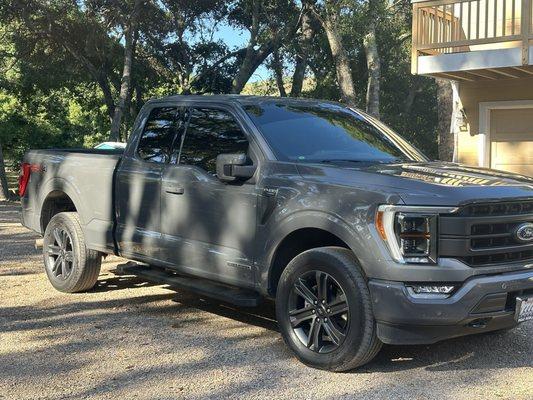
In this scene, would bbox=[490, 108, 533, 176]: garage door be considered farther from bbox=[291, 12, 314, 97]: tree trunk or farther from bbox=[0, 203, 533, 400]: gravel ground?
bbox=[291, 12, 314, 97]: tree trunk

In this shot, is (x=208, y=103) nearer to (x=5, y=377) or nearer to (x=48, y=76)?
(x=5, y=377)

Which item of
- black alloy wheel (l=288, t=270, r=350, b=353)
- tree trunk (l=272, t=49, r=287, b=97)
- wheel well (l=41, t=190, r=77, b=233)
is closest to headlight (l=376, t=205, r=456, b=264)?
black alloy wheel (l=288, t=270, r=350, b=353)

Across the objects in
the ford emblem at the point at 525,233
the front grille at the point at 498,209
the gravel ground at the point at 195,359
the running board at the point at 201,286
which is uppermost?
the front grille at the point at 498,209

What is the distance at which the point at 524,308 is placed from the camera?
4.26 meters

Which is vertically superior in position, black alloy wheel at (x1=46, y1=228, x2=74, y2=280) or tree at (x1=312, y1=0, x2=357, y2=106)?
tree at (x1=312, y1=0, x2=357, y2=106)

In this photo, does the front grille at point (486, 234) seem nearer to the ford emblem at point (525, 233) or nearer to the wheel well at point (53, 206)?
the ford emblem at point (525, 233)

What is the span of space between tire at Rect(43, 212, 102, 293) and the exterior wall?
26.5 feet

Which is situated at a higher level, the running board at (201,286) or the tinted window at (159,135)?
the tinted window at (159,135)

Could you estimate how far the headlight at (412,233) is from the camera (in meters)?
4.03

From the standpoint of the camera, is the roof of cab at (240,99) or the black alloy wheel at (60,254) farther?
the black alloy wheel at (60,254)

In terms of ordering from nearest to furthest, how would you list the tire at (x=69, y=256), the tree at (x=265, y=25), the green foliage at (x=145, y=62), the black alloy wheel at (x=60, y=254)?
the tire at (x=69, y=256) < the black alloy wheel at (x=60, y=254) < the green foliage at (x=145, y=62) < the tree at (x=265, y=25)

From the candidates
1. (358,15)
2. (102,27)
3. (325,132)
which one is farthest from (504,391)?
(102,27)

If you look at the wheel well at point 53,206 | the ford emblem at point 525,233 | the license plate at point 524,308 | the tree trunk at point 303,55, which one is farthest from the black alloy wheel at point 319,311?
the tree trunk at point 303,55

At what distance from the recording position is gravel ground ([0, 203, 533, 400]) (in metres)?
4.20
